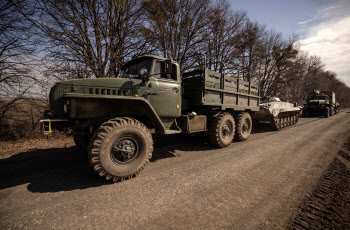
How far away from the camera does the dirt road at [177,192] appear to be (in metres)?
2.10

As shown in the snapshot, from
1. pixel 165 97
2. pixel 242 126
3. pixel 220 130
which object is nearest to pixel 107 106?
pixel 165 97

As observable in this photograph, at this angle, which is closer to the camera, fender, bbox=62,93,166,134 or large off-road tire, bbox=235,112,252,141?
fender, bbox=62,93,166,134

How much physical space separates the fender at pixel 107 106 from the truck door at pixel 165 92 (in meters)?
0.38

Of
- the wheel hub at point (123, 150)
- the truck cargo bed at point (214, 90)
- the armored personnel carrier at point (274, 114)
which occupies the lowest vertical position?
the wheel hub at point (123, 150)

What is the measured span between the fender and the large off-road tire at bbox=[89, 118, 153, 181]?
37 centimetres

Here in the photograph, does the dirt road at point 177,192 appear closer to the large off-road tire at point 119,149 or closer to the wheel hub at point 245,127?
the large off-road tire at point 119,149

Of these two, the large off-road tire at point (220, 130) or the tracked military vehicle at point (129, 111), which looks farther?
the large off-road tire at point (220, 130)

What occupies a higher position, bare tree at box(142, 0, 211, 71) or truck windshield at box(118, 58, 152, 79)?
bare tree at box(142, 0, 211, 71)

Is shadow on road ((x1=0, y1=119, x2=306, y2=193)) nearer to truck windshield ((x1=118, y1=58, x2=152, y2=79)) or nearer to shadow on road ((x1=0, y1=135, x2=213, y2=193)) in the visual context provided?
shadow on road ((x1=0, y1=135, x2=213, y2=193))

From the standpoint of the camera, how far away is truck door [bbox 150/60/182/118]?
13.3 feet

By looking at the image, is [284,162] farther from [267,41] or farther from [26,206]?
[267,41]

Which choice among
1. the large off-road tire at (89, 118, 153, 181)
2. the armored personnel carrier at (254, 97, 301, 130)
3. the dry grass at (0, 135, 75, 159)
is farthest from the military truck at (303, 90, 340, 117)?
the dry grass at (0, 135, 75, 159)

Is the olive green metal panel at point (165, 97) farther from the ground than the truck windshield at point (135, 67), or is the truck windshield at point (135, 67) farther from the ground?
the truck windshield at point (135, 67)

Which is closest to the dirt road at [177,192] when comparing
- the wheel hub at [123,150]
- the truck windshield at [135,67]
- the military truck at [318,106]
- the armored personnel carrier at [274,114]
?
the wheel hub at [123,150]
